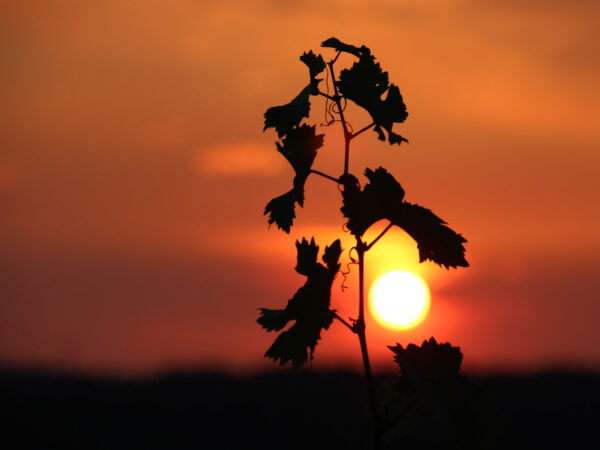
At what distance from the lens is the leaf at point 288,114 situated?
240 centimetres

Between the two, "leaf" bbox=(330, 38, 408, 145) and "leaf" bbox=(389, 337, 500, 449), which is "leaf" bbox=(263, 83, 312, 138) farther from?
"leaf" bbox=(389, 337, 500, 449)

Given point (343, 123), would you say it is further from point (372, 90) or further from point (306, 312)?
point (306, 312)

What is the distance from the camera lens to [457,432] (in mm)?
2189

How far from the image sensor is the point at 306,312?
2.43 meters

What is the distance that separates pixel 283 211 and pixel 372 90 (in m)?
0.49

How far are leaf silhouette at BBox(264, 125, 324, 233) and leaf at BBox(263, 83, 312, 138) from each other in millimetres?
29

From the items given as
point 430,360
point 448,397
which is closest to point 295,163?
point 430,360

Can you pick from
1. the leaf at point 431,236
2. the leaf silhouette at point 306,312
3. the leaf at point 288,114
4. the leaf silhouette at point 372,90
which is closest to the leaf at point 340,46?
the leaf silhouette at point 372,90

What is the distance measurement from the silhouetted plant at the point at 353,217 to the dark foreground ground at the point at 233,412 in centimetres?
1698

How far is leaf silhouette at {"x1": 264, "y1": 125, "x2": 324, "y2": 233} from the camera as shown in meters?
2.38

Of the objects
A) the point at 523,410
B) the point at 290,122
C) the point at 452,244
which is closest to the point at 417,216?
the point at 452,244

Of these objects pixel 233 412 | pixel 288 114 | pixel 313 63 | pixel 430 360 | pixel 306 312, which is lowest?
pixel 430 360

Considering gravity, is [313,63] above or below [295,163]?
above

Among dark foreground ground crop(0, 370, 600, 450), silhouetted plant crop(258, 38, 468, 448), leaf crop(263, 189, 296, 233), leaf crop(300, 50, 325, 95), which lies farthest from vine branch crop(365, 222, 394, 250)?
dark foreground ground crop(0, 370, 600, 450)
